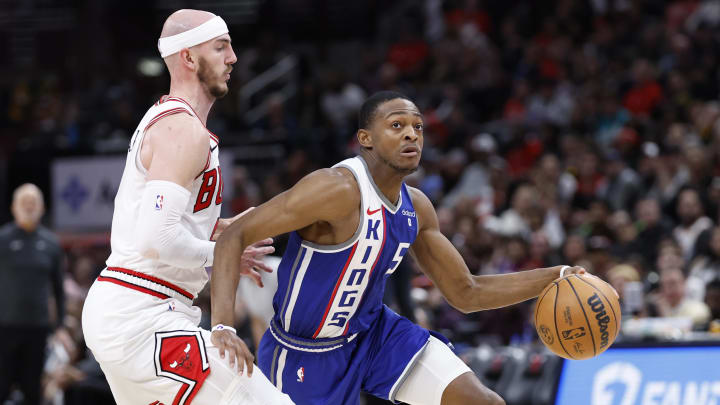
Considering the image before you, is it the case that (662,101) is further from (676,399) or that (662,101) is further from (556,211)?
(676,399)

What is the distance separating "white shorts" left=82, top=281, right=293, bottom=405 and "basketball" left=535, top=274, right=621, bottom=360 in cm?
147

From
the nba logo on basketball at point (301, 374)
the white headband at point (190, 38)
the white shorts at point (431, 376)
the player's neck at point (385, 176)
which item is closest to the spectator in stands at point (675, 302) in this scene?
the white shorts at point (431, 376)

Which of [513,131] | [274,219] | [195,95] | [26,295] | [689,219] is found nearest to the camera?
[195,95]

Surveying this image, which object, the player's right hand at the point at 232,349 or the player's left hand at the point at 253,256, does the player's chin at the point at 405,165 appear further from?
the player's right hand at the point at 232,349

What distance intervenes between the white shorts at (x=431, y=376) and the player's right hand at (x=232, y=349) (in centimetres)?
129

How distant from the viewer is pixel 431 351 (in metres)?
4.89

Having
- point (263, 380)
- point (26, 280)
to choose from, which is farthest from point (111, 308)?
point (26, 280)

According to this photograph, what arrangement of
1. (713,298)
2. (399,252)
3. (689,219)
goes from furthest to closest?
(689,219), (713,298), (399,252)

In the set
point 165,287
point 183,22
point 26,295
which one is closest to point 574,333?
point 165,287

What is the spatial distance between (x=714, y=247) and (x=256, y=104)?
9253 mm

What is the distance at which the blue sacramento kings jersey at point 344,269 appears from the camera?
4.61 metres

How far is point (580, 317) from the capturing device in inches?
179

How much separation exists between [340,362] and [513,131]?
8.41 metres

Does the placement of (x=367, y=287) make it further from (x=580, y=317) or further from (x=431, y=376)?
(x=580, y=317)
